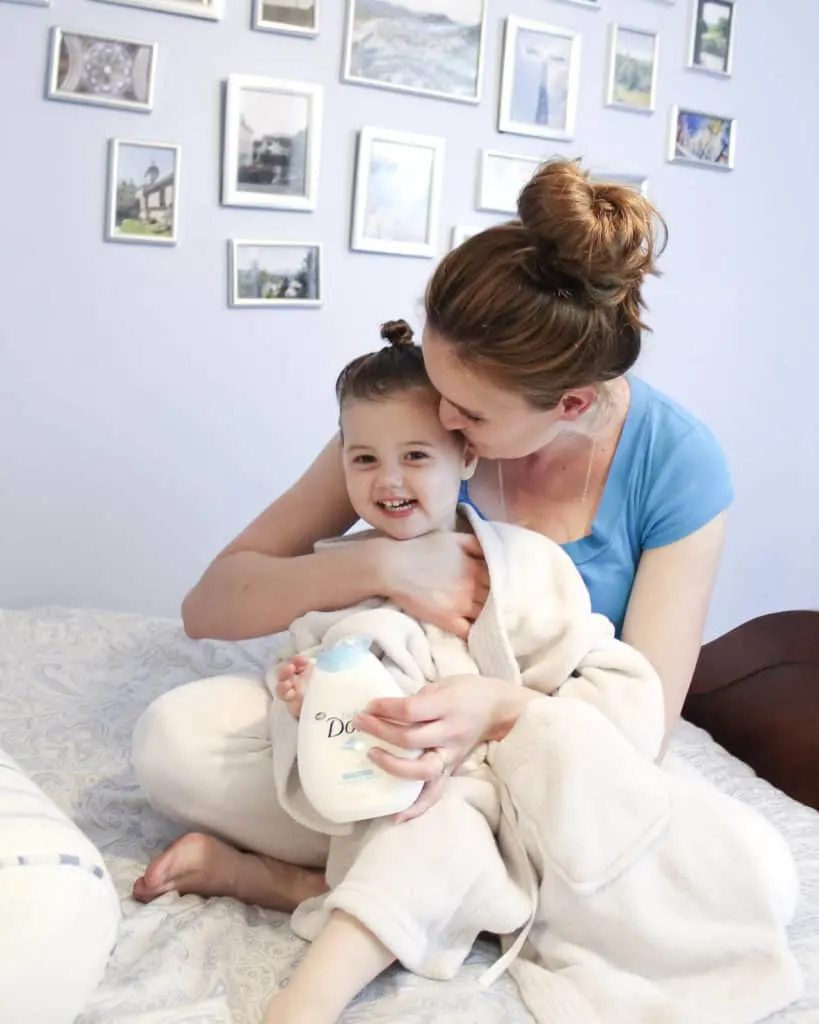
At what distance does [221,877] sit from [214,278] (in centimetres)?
131

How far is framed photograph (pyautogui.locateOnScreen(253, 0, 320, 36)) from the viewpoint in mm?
2082

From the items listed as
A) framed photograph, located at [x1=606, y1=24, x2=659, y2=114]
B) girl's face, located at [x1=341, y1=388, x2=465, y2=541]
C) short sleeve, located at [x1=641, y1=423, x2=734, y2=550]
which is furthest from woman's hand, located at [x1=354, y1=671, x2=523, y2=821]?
framed photograph, located at [x1=606, y1=24, x2=659, y2=114]

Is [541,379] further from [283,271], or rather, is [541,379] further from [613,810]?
[283,271]

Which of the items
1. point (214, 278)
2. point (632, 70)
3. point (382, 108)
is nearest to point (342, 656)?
point (214, 278)

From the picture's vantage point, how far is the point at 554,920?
104 centimetres

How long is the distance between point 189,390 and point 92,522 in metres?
0.32

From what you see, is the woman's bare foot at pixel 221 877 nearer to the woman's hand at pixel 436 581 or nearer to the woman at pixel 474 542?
the woman at pixel 474 542

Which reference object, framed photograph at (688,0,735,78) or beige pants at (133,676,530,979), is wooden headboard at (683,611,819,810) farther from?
framed photograph at (688,0,735,78)

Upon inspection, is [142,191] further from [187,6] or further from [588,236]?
[588,236]

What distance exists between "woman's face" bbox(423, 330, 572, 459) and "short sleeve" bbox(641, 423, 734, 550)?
0.60 ft

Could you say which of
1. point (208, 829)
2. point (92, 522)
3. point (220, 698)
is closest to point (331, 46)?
point (92, 522)

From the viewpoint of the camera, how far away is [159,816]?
4.28 ft

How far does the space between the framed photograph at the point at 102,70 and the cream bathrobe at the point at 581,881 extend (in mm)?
1351

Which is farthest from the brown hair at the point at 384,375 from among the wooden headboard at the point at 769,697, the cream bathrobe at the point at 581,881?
the wooden headboard at the point at 769,697
